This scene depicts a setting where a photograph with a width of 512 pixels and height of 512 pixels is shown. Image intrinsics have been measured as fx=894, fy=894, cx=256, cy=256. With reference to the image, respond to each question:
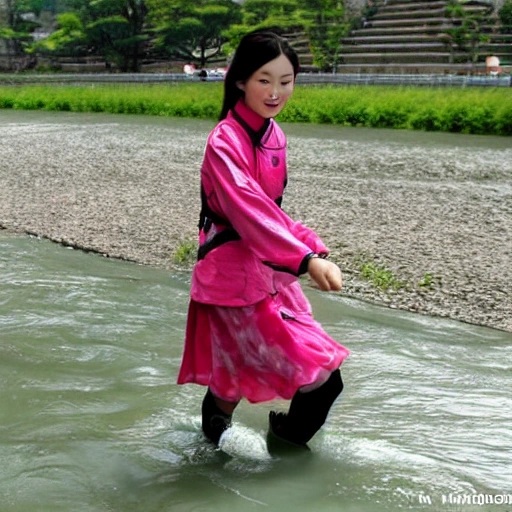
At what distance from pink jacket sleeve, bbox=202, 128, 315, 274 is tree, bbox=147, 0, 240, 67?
2796 cm

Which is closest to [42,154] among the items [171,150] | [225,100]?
[171,150]

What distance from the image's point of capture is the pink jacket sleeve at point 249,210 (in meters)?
2.42

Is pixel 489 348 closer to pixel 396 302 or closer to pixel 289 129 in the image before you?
pixel 396 302

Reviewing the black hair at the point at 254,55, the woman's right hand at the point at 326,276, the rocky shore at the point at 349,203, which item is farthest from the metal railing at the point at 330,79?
the woman's right hand at the point at 326,276

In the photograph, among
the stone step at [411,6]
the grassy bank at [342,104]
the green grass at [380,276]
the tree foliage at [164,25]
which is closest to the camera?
the green grass at [380,276]

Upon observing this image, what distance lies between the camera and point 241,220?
248 cm

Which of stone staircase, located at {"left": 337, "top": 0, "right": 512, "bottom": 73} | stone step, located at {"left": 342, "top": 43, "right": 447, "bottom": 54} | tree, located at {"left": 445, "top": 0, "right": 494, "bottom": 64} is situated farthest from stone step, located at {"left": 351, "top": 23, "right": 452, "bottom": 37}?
stone step, located at {"left": 342, "top": 43, "right": 447, "bottom": 54}

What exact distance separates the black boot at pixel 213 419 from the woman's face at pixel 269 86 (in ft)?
3.01

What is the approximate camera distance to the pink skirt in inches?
102

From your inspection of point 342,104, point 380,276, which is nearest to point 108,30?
point 342,104

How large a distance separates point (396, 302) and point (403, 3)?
2393 cm

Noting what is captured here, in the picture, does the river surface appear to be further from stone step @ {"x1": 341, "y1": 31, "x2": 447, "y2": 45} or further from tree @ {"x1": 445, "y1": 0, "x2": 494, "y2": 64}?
stone step @ {"x1": 341, "y1": 31, "x2": 447, "y2": 45}

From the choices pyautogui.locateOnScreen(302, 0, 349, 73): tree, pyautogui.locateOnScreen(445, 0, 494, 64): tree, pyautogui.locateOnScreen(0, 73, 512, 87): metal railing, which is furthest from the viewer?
pyautogui.locateOnScreen(302, 0, 349, 73): tree

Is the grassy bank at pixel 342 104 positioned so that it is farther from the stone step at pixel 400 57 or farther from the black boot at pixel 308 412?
the black boot at pixel 308 412
